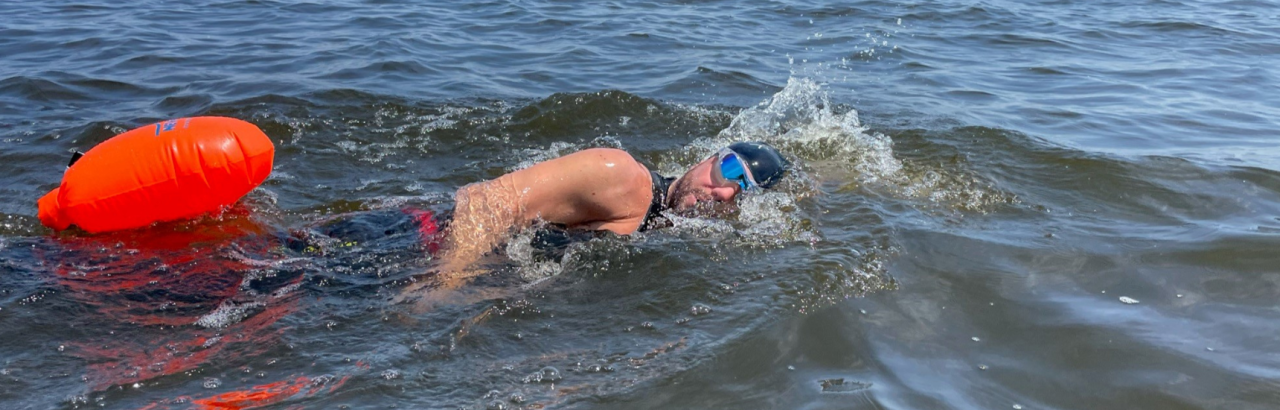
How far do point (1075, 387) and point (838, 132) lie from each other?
12.2 ft

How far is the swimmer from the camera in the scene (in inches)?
180

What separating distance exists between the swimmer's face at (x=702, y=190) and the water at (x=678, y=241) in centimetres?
14

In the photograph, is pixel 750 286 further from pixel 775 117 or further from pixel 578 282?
pixel 775 117

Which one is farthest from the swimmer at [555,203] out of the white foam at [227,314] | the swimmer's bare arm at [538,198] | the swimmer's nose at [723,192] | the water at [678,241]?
the white foam at [227,314]

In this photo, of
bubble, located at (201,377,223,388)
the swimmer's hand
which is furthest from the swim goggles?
bubble, located at (201,377,223,388)

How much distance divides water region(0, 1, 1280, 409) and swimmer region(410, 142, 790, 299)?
108 millimetres

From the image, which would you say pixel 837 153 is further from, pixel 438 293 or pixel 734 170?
pixel 438 293

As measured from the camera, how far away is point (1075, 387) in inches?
141

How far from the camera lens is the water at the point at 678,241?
3584 millimetres

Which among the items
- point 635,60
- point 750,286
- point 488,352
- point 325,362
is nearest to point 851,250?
point 750,286

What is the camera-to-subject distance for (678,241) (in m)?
4.98

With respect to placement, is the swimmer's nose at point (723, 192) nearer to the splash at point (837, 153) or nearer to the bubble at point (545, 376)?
the splash at point (837, 153)


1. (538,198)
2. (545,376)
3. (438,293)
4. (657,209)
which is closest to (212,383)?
(438,293)

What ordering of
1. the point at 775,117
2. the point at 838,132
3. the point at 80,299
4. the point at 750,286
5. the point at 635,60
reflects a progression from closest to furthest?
1. the point at 80,299
2. the point at 750,286
3. the point at 838,132
4. the point at 775,117
5. the point at 635,60
